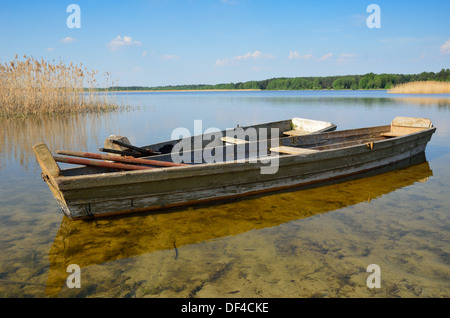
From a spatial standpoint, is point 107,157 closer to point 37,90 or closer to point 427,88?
point 37,90

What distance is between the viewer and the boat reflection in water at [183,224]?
372cm

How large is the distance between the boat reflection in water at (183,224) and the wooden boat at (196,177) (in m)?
0.17

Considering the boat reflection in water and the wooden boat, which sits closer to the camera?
the boat reflection in water

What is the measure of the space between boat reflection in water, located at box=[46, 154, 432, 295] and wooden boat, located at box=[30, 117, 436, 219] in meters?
0.17

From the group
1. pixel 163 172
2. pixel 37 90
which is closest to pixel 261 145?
pixel 163 172

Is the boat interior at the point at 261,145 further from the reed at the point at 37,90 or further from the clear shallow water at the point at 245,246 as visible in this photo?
the reed at the point at 37,90

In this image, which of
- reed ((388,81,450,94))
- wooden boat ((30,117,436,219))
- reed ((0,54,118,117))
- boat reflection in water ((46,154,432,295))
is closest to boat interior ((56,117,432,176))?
wooden boat ((30,117,436,219))

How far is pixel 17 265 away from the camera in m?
3.48

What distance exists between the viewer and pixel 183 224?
4.53 m

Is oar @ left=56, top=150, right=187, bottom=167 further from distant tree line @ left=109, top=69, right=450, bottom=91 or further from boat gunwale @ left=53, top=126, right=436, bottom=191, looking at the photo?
distant tree line @ left=109, top=69, right=450, bottom=91

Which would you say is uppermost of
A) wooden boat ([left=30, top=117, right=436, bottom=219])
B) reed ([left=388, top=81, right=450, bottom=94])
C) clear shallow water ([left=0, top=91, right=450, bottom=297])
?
reed ([left=388, top=81, right=450, bottom=94])

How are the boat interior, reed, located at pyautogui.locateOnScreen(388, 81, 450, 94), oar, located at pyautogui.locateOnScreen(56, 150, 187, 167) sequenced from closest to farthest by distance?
oar, located at pyautogui.locateOnScreen(56, 150, 187, 167)
the boat interior
reed, located at pyautogui.locateOnScreen(388, 81, 450, 94)

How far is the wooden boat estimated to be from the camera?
4.19 meters

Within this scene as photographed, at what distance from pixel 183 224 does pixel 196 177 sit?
2.44 feet
